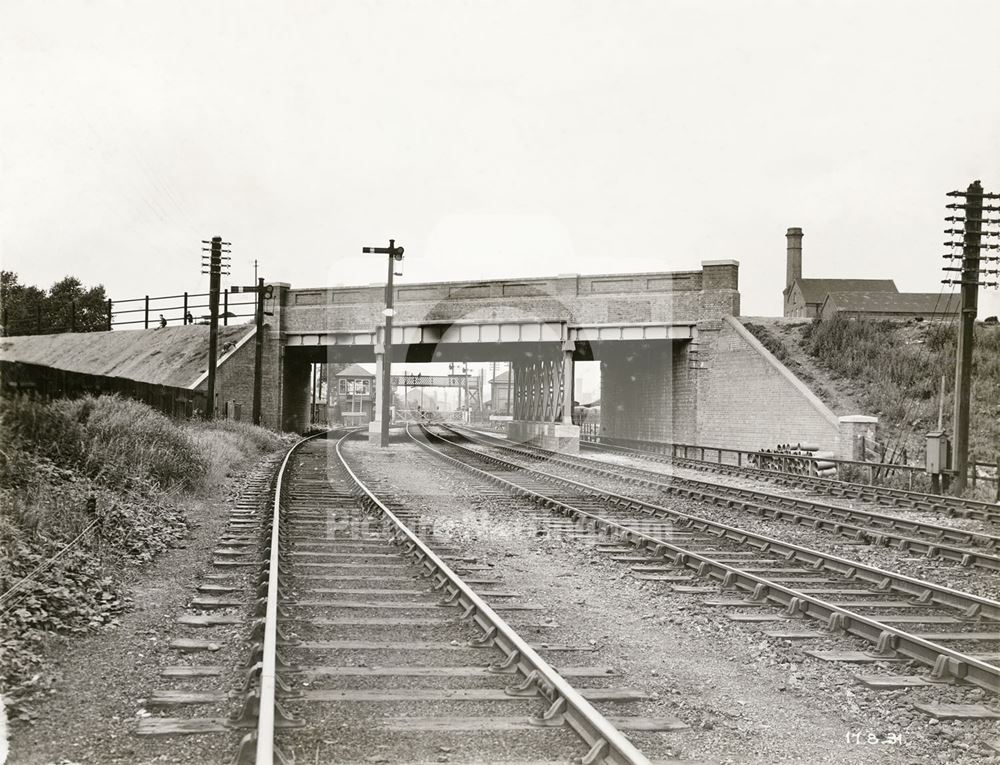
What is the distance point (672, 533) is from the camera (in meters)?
12.1

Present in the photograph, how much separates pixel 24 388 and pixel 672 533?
8.79 m

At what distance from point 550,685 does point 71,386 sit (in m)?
12.5

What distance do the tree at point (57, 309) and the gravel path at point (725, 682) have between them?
6366 cm

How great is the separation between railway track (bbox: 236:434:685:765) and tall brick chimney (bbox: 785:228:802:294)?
6989cm

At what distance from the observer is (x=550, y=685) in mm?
5133

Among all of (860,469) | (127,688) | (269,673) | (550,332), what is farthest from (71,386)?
(550,332)

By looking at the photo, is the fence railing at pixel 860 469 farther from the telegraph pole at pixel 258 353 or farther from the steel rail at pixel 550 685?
the telegraph pole at pixel 258 353

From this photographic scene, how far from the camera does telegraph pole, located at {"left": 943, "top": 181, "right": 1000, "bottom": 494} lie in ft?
63.2

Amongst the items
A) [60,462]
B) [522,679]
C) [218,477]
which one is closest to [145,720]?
[522,679]

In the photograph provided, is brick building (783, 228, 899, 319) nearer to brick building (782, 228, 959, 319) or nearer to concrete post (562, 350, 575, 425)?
brick building (782, 228, 959, 319)

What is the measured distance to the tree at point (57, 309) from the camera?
64.3 m

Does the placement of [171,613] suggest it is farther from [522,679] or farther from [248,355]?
[248,355]

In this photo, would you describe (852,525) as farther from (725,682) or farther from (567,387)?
(567,387)

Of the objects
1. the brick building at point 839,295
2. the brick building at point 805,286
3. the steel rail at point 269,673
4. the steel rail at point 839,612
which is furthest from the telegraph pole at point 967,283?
the brick building at point 805,286
